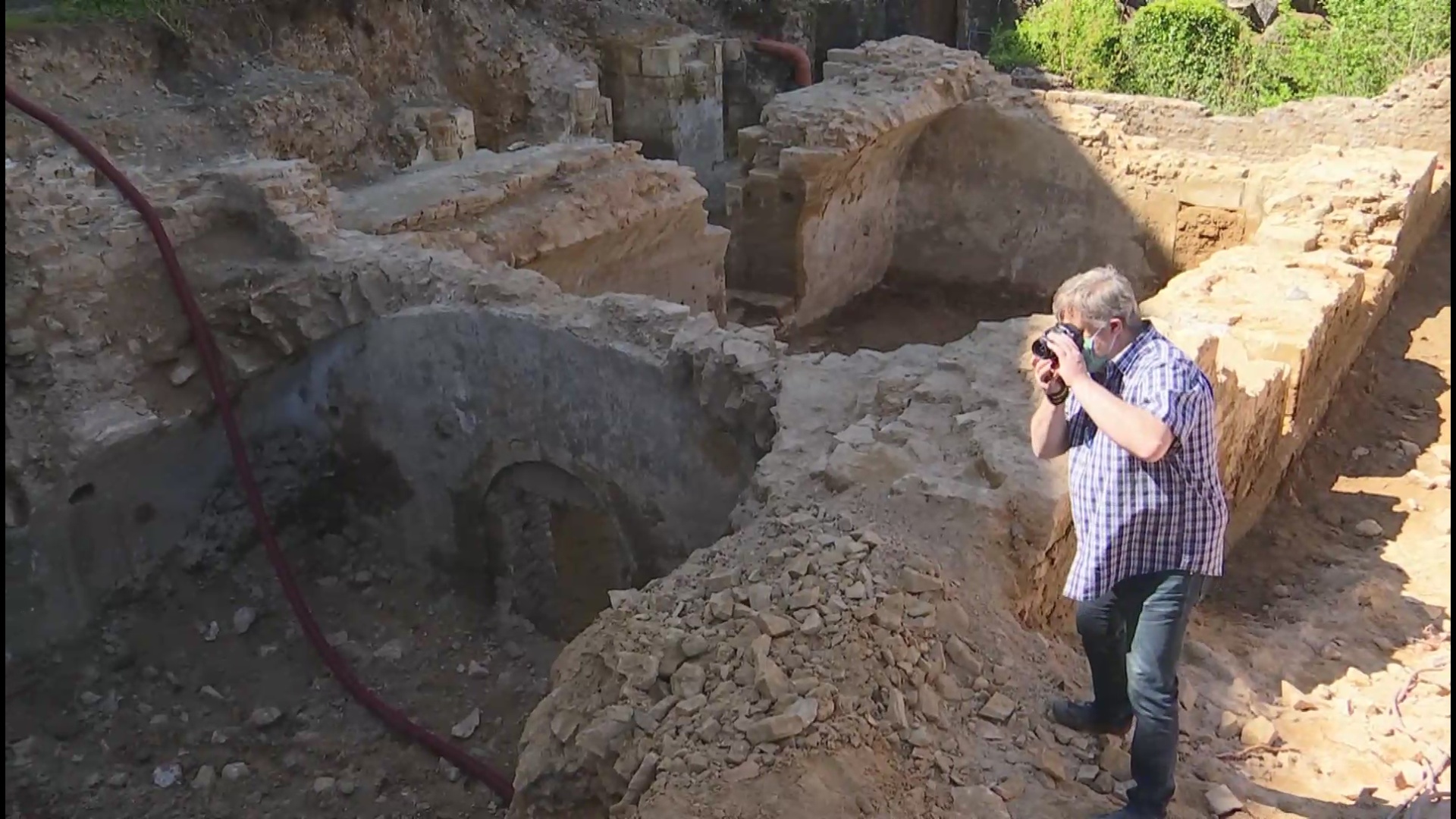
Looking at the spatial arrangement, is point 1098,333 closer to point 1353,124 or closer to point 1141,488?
point 1141,488

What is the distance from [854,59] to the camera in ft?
40.4

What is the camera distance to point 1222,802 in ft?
11.6

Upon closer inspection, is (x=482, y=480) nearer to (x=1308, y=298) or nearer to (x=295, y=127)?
(x=295, y=127)

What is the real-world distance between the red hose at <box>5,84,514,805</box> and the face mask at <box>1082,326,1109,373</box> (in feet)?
14.3

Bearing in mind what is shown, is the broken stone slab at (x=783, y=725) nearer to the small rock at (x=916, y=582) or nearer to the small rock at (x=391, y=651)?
the small rock at (x=916, y=582)

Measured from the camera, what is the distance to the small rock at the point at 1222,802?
3516 mm

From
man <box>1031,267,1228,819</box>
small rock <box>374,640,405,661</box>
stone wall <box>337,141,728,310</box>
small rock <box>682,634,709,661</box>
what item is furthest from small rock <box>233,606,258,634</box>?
man <box>1031,267,1228,819</box>

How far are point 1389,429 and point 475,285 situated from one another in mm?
6211

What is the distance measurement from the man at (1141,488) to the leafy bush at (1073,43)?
46.4 ft

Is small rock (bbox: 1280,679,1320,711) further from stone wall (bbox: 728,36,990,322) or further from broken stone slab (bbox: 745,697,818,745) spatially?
stone wall (bbox: 728,36,990,322)

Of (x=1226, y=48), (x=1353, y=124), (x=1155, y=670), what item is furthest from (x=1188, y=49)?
(x=1155, y=670)

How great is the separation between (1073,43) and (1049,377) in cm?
1477

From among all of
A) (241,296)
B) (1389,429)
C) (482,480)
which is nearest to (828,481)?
(482,480)

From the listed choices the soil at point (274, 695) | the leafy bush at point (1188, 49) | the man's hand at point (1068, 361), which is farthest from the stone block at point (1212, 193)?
the man's hand at point (1068, 361)
